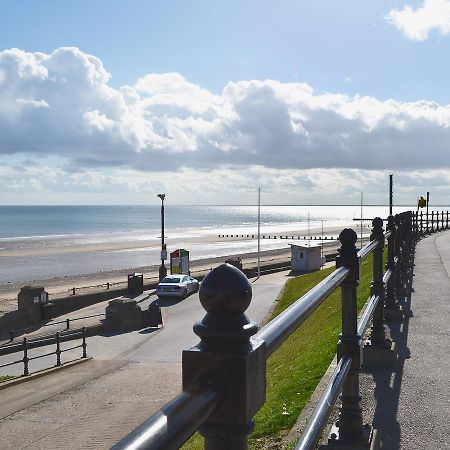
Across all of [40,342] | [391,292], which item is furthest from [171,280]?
[391,292]

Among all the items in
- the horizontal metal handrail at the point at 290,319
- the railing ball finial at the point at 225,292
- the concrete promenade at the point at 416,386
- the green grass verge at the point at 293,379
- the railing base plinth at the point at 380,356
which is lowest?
the green grass verge at the point at 293,379

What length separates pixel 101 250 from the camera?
3236 inches

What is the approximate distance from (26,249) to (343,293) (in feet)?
291

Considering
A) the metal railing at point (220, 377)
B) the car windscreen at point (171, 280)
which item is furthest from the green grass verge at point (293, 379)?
the car windscreen at point (171, 280)

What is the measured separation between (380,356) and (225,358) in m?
4.52

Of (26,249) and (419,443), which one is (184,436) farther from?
(26,249)

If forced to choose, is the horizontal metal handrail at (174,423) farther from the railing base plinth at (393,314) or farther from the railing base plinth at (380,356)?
the railing base plinth at (393,314)

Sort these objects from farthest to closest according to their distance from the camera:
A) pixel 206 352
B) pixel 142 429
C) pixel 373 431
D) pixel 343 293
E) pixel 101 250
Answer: pixel 101 250, pixel 373 431, pixel 343 293, pixel 206 352, pixel 142 429

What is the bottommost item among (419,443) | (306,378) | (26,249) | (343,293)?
(26,249)

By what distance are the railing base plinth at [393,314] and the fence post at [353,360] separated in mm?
4010

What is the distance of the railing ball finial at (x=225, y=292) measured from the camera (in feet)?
4.26

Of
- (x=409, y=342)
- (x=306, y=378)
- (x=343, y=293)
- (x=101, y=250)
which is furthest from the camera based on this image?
(x=101, y=250)

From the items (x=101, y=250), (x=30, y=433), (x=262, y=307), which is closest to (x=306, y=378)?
(x=30, y=433)

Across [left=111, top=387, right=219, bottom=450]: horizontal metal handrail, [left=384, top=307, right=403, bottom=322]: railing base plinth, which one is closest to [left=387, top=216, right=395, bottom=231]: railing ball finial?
[left=384, top=307, right=403, bottom=322]: railing base plinth
